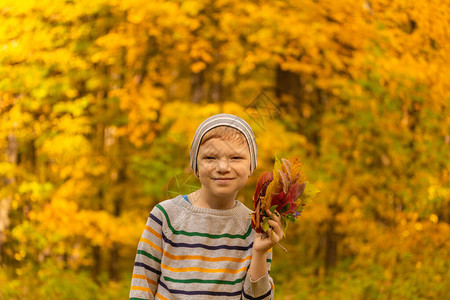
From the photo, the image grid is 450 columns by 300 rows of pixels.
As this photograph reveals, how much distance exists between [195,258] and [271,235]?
0.32 metres

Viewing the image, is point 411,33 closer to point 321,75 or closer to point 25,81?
point 321,75

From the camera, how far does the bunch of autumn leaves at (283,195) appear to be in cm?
184

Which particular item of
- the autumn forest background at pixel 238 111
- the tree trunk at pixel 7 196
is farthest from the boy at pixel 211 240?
the tree trunk at pixel 7 196

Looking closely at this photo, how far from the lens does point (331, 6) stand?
808cm

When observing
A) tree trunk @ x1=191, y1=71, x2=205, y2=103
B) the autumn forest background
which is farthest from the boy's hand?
tree trunk @ x1=191, y1=71, x2=205, y2=103

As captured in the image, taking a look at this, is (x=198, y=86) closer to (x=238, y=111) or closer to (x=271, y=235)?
(x=238, y=111)

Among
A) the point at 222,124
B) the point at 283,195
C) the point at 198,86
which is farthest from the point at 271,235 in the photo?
the point at 198,86

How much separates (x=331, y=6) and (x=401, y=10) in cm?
104

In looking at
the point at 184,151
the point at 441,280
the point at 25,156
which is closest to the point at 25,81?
the point at 25,156

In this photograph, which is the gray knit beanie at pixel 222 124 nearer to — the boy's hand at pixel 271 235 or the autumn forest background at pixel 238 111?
the boy's hand at pixel 271 235

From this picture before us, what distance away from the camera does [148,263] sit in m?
A: 2.00

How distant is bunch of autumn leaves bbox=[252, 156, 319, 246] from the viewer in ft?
6.03

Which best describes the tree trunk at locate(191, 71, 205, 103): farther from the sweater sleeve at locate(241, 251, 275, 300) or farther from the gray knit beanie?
the sweater sleeve at locate(241, 251, 275, 300)

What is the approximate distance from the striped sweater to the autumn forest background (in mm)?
4647
